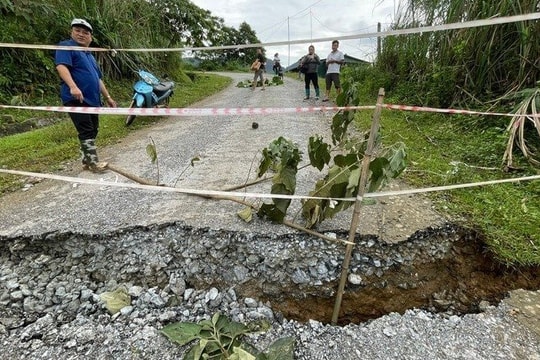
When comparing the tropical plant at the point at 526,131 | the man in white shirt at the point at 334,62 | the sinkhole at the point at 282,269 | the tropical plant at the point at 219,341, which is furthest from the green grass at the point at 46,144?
the tropical plant at the point at 526,131

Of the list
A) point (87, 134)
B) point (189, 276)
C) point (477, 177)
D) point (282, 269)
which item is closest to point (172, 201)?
point (189, 276)

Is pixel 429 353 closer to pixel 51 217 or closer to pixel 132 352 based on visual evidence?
pixel 132 352

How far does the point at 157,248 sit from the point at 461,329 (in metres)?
1.69

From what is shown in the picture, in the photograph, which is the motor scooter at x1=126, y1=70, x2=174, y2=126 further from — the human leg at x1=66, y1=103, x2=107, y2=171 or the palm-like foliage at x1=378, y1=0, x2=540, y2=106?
the palm-like foliage at x1=378, y1=0, x2=540, y2=106

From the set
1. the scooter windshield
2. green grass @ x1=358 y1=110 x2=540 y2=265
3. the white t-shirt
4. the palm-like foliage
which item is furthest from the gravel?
the white t-shirt

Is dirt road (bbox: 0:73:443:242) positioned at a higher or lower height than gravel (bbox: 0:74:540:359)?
higher

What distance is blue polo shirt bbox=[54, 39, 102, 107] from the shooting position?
2854 millimetres

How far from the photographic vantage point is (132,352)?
1.50 meters

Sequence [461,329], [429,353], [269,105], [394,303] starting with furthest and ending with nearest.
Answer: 1. [269,105]
2. [394,303]
3. [461,329]
4. [429,353]

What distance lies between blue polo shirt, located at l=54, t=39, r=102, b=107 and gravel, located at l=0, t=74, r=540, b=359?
91 cm

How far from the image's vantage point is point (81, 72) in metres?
2.98

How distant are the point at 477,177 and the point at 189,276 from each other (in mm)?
2548

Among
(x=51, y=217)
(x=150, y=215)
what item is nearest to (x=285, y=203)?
(x=150, y=215)

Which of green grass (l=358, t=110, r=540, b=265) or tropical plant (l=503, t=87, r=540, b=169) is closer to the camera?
green grass (l=358, t=110, r=540, b=265)
